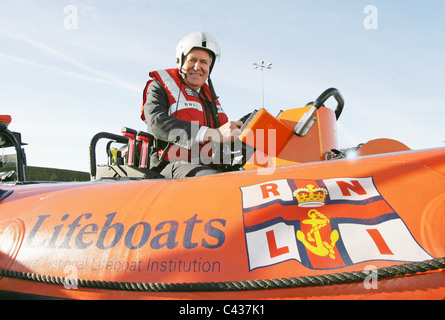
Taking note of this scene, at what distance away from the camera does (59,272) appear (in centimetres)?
132

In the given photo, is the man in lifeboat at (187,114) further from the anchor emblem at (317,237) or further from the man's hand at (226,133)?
the anchor emblem at (317,237)

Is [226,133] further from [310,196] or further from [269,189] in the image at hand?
[310,196]

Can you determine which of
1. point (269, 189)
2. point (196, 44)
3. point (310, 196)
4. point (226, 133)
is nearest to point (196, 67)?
point (196, 44)

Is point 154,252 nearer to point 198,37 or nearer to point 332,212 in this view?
point 332,212

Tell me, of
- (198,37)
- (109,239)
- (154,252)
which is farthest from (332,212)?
(198,37)

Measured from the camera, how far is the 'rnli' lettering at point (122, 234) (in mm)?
1220

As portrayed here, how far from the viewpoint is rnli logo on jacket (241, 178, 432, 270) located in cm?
101

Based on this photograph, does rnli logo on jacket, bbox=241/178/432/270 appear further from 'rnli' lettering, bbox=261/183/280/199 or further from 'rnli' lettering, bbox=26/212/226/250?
'rnli' lettering, bbox=26/212/226/250

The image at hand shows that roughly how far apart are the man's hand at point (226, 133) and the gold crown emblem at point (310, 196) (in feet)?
2.87

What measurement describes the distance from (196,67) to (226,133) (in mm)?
880

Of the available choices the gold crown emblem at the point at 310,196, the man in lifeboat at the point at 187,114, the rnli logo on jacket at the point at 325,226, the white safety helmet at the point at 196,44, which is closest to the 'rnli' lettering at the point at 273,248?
the rnli logo on jacket at the point at 325,226

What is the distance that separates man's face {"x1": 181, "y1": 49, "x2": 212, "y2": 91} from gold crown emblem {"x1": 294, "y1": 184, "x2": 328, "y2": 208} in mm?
1757

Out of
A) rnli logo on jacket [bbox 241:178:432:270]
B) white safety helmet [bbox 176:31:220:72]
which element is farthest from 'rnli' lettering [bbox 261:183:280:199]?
white safety helmet [bbox 176:31:220:72]

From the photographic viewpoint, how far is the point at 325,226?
1.11 meters
